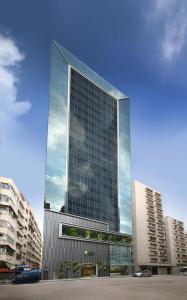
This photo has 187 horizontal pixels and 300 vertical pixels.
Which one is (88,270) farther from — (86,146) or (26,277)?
(26,277)

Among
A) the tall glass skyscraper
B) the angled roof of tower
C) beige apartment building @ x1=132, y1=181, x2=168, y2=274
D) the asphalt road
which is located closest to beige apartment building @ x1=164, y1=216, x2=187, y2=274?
beige apartment building @ x1=132, y1=181, x2=168, y2=274

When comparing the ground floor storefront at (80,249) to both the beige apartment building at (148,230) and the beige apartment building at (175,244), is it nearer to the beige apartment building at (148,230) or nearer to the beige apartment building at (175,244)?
the beige apartment building at (148,230)

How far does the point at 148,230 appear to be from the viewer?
476 feet

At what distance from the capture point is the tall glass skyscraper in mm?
86875

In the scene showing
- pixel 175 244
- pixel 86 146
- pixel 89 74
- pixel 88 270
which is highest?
pixel 89 74

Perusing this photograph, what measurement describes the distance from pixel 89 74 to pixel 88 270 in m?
61.6

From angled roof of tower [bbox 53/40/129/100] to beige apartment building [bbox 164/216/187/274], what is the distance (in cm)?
8436

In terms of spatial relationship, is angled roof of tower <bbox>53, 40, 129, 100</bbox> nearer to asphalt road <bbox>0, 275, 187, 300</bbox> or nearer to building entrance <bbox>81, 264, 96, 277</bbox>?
building entrance <bbox>81, 264, 96, 277</bbox>

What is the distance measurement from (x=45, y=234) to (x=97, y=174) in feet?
105

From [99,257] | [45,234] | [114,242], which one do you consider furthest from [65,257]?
[114,242]

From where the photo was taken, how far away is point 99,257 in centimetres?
9119

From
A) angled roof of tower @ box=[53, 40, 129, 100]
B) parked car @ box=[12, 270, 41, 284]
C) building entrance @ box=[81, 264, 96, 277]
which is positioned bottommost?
building entrance @ box=[81, 264, 96, 277]

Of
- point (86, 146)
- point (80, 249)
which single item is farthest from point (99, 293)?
point (86, 146)

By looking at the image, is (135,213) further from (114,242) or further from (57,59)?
(57,59)
